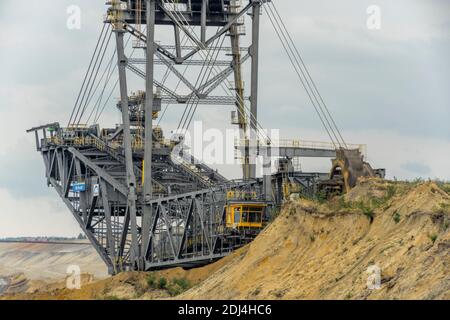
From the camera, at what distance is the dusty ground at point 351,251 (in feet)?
132

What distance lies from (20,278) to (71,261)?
3604 cm

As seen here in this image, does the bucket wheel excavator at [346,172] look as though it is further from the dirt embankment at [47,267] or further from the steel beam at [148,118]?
the dirt embankment at [47,267]

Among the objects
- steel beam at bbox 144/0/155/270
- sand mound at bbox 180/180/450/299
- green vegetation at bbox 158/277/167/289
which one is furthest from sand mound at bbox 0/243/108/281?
sand mound at bbox 180/180/450/299

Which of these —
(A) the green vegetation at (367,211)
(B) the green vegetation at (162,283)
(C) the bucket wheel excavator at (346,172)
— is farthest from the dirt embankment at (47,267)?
(A) the green vegetation at (367,211)

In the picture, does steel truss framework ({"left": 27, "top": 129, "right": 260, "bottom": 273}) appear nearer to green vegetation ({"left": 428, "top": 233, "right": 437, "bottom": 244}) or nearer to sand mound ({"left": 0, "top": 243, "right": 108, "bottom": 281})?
green vegetation ({"left": 428, "top": 233, "right": 437, "bottom": 244})

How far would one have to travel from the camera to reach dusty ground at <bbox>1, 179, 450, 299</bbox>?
132 feet

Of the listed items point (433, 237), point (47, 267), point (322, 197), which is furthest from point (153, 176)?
point (47, 267)

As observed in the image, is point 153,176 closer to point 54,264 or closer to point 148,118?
point 148,118

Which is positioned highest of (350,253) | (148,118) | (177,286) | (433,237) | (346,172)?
(148,118)

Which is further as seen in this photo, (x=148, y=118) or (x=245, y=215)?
(x=148, y=118)

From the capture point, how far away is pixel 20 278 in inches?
5600

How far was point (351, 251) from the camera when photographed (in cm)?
4672

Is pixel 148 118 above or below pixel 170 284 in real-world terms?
above

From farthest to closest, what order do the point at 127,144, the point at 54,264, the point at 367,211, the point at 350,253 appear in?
the point at 54,264
the point at 127,144
the point at 367,211
the point at 350,253
